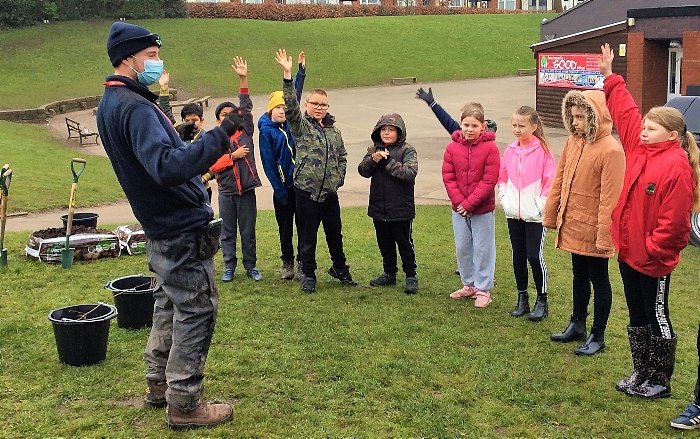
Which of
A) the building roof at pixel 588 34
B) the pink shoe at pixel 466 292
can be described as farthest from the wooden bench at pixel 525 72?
the pink shoe at pixel 466 292

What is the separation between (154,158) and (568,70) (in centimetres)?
2134

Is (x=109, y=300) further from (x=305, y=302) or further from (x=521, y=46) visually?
(x=521, y=46)

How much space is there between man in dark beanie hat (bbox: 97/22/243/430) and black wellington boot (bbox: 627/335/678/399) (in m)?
2.70

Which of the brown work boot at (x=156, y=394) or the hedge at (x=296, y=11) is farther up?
the hedge at (x=296, y=11)

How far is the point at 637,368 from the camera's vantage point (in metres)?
4.97

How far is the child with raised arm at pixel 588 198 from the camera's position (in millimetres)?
5480

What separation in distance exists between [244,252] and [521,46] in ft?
135

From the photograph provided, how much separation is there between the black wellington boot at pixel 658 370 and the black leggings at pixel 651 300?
57 millimetres

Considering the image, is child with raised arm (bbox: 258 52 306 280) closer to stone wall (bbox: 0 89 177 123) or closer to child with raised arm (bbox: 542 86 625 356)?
child with raised arm (bbox: 542 86 625 356)

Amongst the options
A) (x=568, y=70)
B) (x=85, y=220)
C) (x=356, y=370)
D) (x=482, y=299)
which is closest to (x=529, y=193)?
(x=482, y=299)

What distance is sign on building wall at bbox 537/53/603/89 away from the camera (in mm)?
22438

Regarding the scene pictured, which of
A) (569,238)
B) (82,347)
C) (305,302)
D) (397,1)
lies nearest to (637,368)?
(569,238)

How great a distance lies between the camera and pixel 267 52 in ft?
131

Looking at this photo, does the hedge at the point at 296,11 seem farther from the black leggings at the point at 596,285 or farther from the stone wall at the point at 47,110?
the black leggings at the point at 596,285
